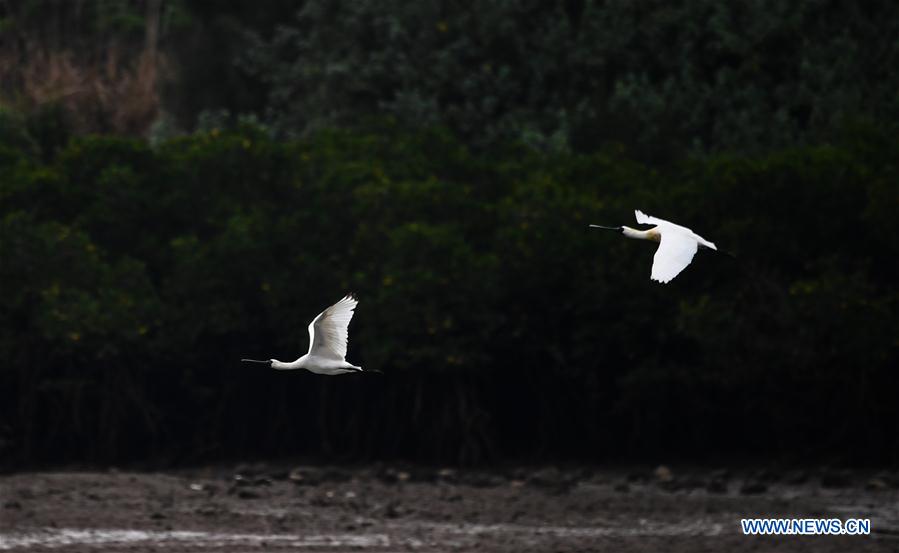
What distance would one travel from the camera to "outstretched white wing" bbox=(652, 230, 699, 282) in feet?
53.0

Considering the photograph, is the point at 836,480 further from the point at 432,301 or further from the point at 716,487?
the point at 432,301

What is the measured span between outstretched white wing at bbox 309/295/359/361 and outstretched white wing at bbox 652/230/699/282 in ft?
10.8

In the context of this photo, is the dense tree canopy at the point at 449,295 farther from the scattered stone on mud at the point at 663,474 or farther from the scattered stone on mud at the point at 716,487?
the scattered stone on mud at the point at 716,487

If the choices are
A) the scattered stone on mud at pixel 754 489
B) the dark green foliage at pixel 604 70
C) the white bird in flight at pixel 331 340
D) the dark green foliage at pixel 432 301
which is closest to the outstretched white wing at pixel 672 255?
the white bird in flight at pixel 331 340

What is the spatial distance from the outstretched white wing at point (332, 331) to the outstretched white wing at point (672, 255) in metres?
3.29

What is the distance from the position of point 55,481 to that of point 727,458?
1242cm

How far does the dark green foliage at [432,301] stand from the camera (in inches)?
1257

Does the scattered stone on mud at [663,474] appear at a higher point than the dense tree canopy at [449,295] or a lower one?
lower

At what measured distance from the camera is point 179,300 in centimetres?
3450

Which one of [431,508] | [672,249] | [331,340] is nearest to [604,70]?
[431,508]

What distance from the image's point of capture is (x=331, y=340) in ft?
61.0

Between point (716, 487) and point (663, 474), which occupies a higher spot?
point (663, 474)

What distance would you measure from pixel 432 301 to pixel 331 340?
14436 mm

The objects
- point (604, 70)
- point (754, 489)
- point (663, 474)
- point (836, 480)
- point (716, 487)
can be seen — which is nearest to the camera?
point (836, 480)
